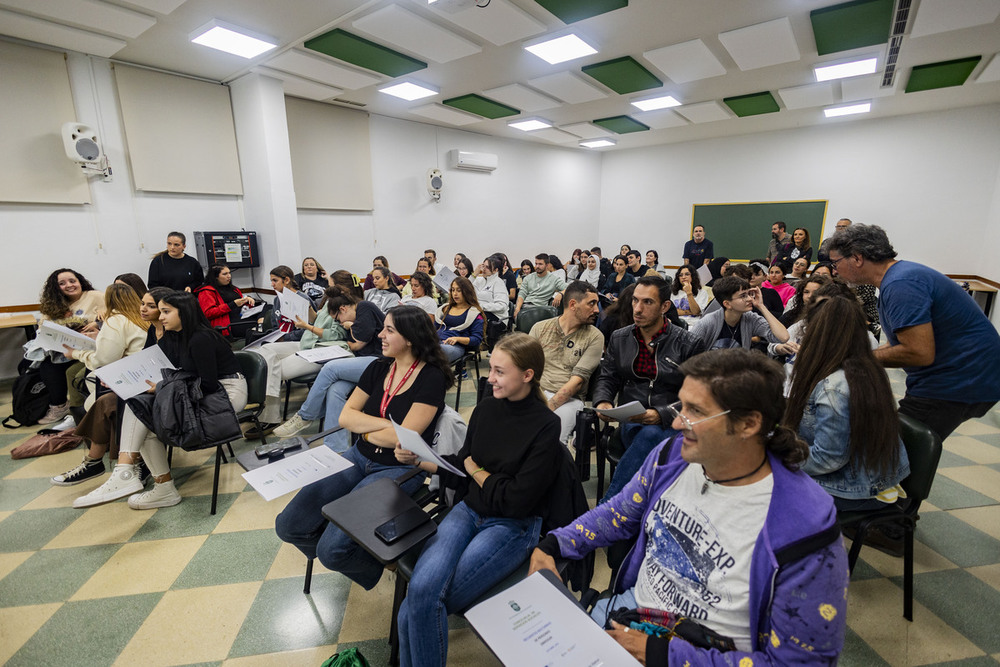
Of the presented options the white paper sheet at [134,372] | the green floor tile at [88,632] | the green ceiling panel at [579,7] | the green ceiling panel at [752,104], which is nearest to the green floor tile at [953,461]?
the green ceiling panel at [579,7]

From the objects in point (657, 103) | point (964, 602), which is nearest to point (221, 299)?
point (964, 602)

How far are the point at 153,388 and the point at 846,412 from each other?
11.1ft

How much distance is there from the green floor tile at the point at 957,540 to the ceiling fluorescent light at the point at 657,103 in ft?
17.7

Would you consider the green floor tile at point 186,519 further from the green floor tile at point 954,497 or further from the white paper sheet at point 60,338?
the green floor tile at point 954,497

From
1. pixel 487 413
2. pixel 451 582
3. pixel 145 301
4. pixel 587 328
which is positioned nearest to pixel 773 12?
pixel 587 328

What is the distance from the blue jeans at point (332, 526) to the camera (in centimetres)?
163

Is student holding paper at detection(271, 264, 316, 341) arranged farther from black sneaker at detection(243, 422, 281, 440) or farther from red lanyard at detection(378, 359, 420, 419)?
red lanyard at detection(378, 359, 420, 419)

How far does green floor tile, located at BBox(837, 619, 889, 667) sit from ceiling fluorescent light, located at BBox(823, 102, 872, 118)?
24.2 feet

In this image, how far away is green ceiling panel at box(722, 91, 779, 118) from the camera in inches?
230

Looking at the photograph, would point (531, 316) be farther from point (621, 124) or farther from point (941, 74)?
point (941, 74)

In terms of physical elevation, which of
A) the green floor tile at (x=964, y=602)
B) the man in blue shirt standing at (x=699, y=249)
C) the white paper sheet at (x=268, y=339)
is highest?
the man in blue shirt standing at (x=699, y=249)

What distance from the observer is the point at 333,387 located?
3.07m

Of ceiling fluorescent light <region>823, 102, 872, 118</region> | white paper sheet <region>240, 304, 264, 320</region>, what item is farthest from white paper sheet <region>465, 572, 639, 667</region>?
ceiling fluorescent light <region>823, 102, 872, 118</region>

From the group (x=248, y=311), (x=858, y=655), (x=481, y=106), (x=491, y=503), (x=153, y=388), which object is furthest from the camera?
(x=481, y=106)
